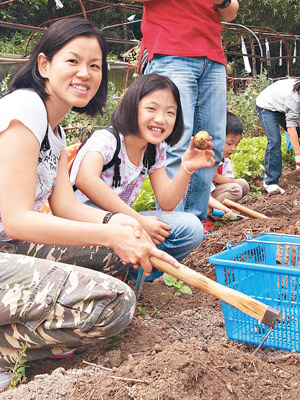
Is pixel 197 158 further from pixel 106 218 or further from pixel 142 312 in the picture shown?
pixel 142 312

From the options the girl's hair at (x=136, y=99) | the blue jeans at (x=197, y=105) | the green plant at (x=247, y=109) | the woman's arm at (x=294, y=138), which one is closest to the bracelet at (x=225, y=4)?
the blue jeans at (x=197, y=105)

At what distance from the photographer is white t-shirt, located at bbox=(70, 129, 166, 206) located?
259 centimetres

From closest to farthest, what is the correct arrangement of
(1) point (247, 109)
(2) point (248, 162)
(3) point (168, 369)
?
(3) point (168, 369) → (2) point (248, 162) → (1) point (247, 109)

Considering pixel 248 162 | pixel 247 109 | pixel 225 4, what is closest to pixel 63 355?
pixel 225 4

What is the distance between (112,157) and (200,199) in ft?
3.29

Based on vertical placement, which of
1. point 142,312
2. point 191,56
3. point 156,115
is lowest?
point 142,312

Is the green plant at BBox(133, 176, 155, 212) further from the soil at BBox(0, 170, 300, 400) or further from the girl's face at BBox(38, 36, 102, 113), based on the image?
the girl's face at BBox(38, 36, 102, 113)

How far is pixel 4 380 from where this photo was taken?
1904 millimetres

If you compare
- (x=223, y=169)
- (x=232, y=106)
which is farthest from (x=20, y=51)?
(x=223, y=169)

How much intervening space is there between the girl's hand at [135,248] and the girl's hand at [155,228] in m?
0.61

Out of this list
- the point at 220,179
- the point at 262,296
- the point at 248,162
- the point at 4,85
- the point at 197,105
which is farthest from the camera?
the point at 248,162

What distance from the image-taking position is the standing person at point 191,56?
10.3 ft

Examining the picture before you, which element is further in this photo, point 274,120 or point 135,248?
point 274,120

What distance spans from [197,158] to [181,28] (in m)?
0.99
